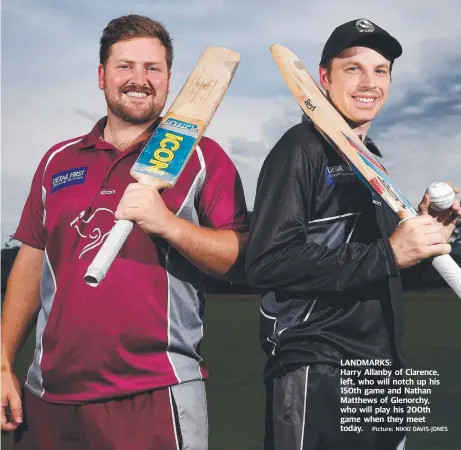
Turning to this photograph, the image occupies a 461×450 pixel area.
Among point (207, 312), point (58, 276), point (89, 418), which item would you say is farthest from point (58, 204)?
point (207, 312)

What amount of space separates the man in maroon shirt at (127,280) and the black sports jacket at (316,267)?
0.71 feet

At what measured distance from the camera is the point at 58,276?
8.14ft

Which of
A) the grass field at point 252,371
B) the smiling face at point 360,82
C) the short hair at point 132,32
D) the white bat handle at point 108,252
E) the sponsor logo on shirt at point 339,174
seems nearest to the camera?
the white bat handle at point 108,252

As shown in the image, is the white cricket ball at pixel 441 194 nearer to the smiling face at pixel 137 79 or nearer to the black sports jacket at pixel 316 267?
the black sports jacket at pixel 316 267

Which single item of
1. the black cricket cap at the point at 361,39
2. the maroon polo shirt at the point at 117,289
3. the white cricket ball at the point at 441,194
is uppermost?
the black cricket cap at the point at 361,39

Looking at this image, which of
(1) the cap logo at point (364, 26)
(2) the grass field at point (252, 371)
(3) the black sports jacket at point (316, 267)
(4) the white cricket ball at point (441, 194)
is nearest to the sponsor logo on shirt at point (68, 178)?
(3) the black sports jacket at point (316, 267)

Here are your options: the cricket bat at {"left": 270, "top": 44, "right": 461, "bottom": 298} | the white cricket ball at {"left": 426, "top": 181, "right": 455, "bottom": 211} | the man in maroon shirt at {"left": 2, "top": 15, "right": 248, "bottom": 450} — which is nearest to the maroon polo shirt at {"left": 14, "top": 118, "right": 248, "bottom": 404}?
the man in maroon shirt at {"left": 2, "top": 15, "right": 248, "bottom": 450}

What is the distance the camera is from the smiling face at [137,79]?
2.54m

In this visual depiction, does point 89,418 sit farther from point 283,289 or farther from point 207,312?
point 207,312

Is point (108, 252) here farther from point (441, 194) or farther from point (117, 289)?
point (441, 194)

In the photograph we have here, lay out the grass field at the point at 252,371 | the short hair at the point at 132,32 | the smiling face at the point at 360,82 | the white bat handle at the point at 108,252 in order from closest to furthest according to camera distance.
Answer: the white bat handle at the point at 108,252 < the smiling face at the point at 360,82 < the short hair at the point at 132,32 < the grass field at the point at 252,371

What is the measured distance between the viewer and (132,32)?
2604mm

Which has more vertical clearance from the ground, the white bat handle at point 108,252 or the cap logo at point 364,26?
the cap logo at point 364,26

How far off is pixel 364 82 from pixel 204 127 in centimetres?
54
